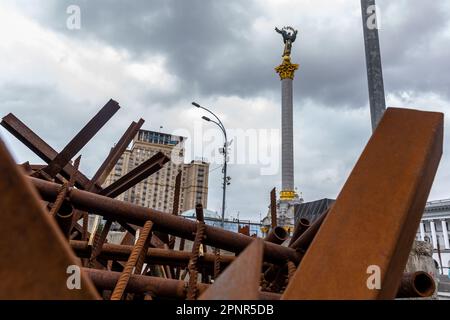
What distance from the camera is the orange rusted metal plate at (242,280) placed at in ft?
2.68

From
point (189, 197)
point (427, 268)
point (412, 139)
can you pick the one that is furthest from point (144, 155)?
point (412, 139)

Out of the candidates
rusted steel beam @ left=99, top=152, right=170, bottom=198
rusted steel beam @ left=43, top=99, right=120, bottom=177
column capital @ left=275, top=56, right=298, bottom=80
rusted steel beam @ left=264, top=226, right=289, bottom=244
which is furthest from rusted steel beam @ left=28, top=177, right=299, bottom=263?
column capital @ left=275, top=56, right=298, bottom=80

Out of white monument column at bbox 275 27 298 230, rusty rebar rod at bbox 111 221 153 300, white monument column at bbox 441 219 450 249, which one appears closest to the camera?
rusty rebar rod at bbox 111 221 153 300

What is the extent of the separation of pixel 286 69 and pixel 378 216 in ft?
125

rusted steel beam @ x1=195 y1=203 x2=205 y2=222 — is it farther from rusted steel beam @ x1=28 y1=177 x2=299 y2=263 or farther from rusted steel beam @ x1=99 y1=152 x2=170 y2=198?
rusted steel beam @ x1=99 y1=152 x2=170 y2=198

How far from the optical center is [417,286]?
7.30 feet

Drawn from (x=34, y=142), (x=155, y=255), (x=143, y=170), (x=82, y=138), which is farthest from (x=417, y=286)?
(x=34, y=142)

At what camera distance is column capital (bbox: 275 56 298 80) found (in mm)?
37156

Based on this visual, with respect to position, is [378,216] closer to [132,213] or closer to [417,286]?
[417,286]

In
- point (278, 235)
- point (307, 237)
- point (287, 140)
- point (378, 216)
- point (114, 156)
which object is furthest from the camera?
point (287, 140)

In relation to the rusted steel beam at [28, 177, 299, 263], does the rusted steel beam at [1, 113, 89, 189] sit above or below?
above

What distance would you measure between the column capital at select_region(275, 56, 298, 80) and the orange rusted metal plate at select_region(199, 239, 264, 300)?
37806 mm
